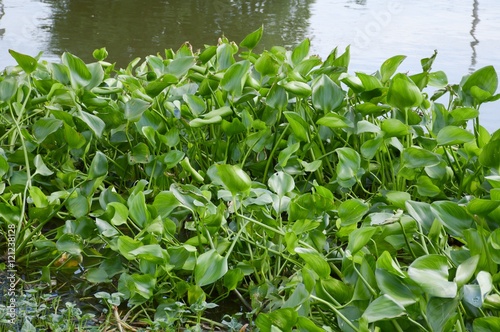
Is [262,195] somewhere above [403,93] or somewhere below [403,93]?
below

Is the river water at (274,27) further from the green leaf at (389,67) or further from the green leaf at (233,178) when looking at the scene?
the green leaf at (233,178)

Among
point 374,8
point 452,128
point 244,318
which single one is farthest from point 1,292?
point 374,8

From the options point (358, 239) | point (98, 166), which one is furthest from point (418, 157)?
point (98, 166)

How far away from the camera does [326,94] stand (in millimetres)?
2166

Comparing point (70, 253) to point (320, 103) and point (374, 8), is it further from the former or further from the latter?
point (374, 8)

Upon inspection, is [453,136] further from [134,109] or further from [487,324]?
[134,109]

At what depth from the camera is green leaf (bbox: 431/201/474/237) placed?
1564mm

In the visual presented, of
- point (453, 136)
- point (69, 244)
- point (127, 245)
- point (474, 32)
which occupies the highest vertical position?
point (453, 136)

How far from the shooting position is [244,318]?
184 centimetres

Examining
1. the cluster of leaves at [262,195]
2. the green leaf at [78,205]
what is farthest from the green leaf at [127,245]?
the green leaf at [78,205]

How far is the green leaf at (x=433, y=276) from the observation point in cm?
132

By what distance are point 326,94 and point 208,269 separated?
78 cm

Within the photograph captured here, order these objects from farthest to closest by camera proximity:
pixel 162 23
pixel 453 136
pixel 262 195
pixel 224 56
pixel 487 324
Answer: pixel 162 23, pixel 224 56, pixel 453 136, pixel 262 195, pixel 487 324

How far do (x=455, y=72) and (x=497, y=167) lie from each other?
2.74 meters
